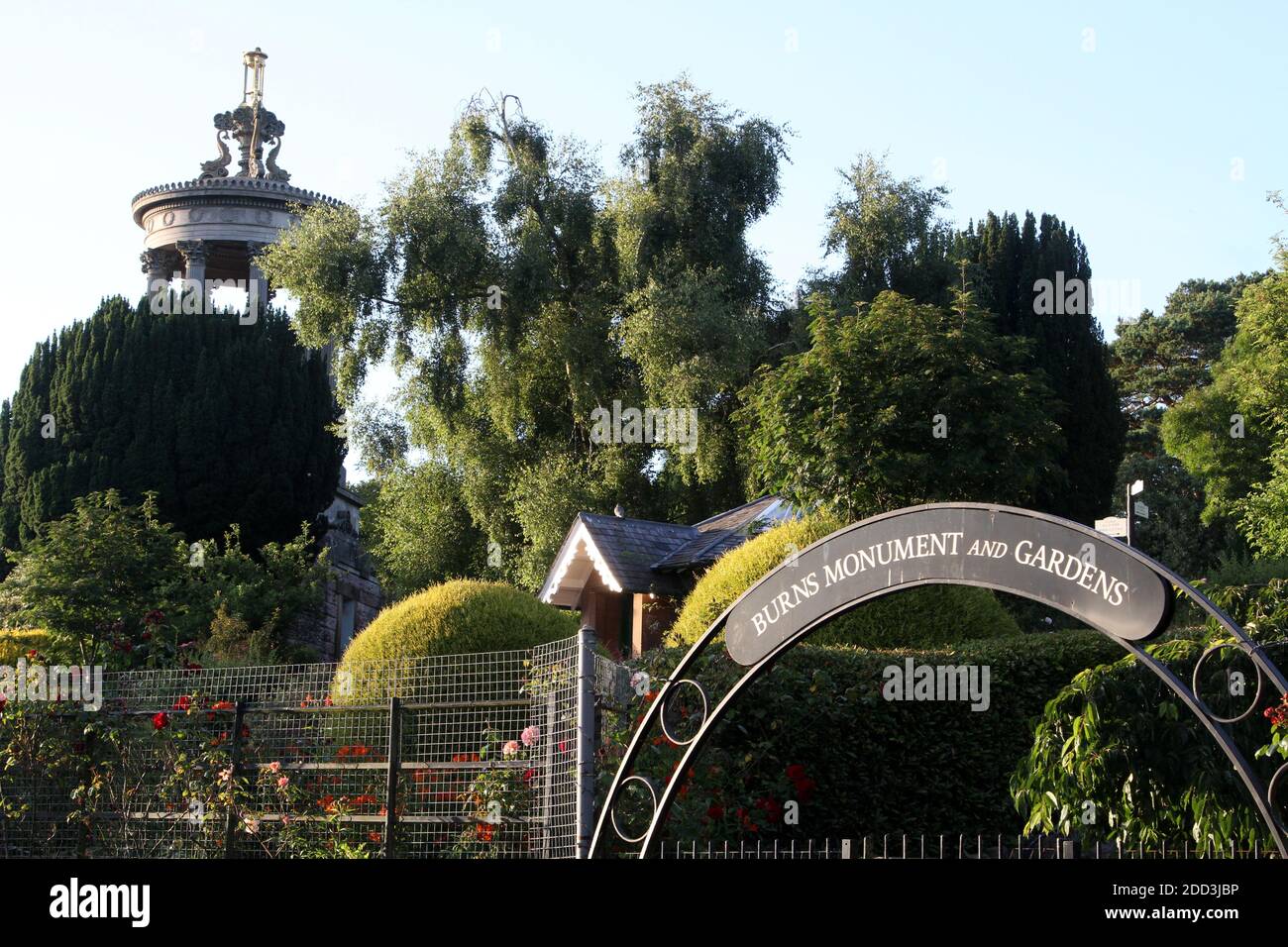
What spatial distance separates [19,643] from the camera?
2098 cm

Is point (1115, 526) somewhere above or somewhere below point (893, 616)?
above

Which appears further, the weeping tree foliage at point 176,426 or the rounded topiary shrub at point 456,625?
the weeping tree foliage at point 176,426

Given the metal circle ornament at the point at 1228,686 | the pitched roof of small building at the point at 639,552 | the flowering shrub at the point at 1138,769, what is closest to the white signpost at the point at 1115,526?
the pitched roof of small building at the point at 639,552

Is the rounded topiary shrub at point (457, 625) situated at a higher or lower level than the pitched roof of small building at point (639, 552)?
lower

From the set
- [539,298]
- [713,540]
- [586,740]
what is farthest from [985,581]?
[539,298]

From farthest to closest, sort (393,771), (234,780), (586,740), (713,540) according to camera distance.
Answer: (713,540) → (234,780) → (393,771) → (586,740)

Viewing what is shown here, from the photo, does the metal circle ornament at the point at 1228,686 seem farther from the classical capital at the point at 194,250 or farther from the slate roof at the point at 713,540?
the classical capital at the point at 194,250

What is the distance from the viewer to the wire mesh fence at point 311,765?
10.5 m

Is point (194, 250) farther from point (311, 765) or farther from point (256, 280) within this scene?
point (311, 765)

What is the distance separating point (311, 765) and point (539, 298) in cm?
1854

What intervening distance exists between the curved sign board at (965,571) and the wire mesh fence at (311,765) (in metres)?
2.55

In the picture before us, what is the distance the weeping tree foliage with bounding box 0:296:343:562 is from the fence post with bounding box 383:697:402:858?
2236 centimetres

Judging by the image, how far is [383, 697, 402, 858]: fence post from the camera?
10617mm
